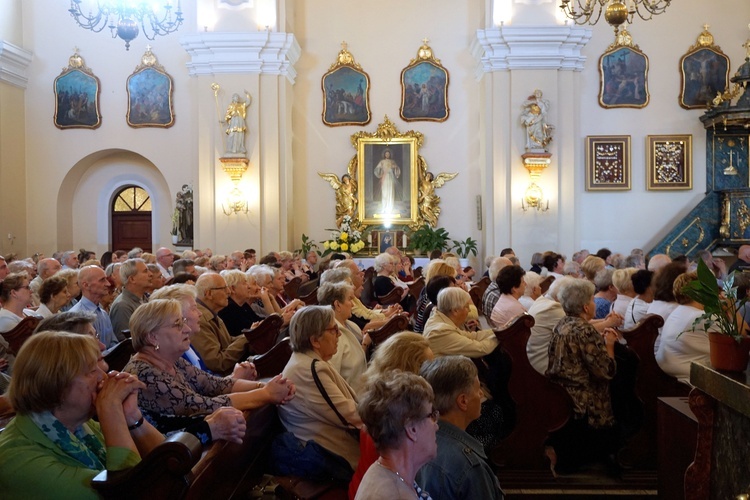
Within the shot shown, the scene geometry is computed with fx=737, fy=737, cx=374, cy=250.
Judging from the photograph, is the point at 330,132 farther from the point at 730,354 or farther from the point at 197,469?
the point at 197,469

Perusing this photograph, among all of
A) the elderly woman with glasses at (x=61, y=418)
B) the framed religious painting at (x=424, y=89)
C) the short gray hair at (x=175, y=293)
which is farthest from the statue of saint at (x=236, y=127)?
the elderly woman with glasses at (x=61, y=418)

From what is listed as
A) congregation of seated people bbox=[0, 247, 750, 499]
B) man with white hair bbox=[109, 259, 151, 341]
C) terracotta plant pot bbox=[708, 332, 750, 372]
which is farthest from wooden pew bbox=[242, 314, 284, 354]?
terracotta plant pot bbox=[708, 332, 750, 372]

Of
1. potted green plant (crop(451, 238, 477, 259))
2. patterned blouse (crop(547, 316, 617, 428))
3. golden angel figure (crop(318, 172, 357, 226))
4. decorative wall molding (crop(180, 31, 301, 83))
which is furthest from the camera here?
golden angel figure (crop(318, 172, 357, 226))

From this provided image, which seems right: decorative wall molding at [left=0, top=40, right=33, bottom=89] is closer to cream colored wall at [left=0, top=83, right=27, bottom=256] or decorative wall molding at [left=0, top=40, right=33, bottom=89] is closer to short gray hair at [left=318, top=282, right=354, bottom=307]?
cream colored wall at [left=0, top=83, right=27, bottom=256]

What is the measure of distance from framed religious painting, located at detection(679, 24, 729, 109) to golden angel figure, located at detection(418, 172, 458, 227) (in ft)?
17.5

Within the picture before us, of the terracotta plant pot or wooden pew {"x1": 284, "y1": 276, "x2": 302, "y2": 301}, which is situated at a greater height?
the terracotta plant pot

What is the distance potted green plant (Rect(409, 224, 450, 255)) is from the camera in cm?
1584

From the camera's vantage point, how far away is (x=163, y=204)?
18141 millimetres

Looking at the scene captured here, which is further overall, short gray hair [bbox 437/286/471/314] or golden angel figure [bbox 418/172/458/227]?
golden angel figure [bbox 418/172/458/227]

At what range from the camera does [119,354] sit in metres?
3.98

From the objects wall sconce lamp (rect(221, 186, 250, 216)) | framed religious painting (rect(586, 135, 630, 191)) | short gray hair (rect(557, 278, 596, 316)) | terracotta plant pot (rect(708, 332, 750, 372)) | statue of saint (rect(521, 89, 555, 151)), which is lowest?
terracotta plant pot (rect(708, 332, 750, 372))

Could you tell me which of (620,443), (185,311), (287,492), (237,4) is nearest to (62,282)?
(185,311)

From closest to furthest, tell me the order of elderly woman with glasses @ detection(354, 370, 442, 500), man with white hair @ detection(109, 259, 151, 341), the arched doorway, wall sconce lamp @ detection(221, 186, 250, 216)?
elderly woman with glasses @ detection(354, 370, 442, 500), man with white hair @ detection(109, 259, 151, 341), wall sconce lamp @ detection(221, 186, 250, 216), the arched doorway

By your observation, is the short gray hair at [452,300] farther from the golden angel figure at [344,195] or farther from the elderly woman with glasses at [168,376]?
the golden angel figure at [344,195]
